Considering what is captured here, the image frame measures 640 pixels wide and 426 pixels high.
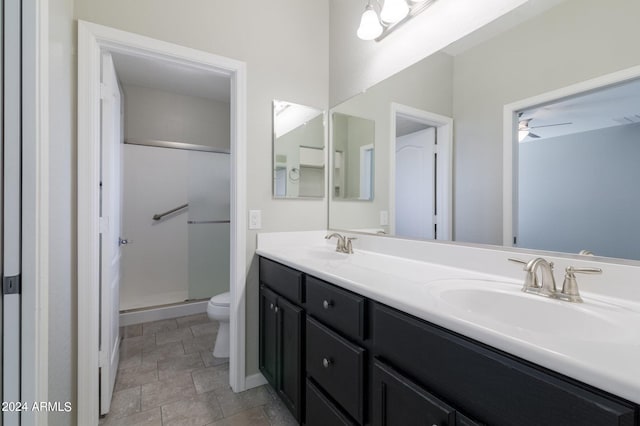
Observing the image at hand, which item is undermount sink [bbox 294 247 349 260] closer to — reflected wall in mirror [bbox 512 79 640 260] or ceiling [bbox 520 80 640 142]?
reflected wall in mirror [bbox 512 79 640 260]

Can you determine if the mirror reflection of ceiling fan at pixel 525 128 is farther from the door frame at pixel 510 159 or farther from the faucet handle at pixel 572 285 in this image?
the faucet handle at pixel 572 285

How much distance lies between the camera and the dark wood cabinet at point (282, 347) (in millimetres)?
1320

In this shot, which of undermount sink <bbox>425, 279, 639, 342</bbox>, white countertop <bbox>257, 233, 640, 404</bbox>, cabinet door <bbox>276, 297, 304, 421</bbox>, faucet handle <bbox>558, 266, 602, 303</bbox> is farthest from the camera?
cabinet door <bbox>276, 297, 304, 421</bbox>

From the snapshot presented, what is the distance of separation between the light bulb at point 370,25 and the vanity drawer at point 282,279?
4.56ft

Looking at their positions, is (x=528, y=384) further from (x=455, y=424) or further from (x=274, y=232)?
(x=274, y=232)

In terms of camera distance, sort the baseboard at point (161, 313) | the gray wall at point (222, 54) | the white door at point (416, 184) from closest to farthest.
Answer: the gray wall at point (222, 54) < the white door at point (416, 184) < the baseboard at point (161, 313)

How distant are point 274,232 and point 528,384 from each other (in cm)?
150

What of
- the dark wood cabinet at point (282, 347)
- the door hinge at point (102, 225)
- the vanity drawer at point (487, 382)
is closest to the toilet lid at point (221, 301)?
the dark wood cabinet at point (282, 347)

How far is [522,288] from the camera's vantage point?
90 cm

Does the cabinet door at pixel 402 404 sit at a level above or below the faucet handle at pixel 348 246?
below

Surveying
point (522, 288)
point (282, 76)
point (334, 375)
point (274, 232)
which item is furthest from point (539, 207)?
point (282, 76)

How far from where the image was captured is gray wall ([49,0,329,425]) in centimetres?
111

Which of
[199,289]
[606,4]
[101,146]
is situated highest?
[606,4]

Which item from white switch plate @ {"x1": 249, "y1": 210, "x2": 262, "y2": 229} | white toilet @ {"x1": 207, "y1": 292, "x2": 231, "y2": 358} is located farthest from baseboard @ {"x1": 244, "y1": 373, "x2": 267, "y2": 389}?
white switch plate @ {"x1": 249, "y1": 210, "x2": 262, "y2": 229}
